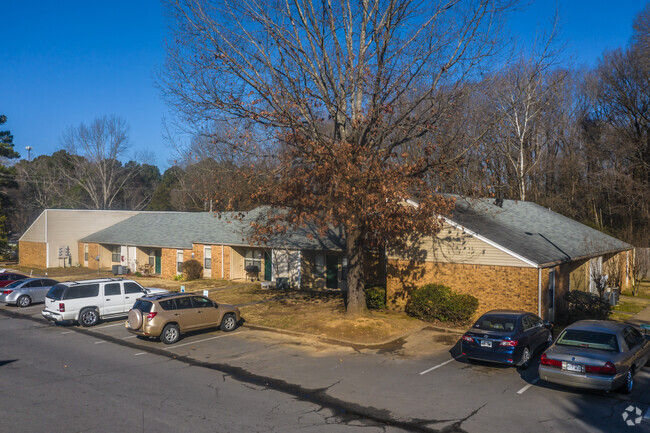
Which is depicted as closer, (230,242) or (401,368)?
(401,368)

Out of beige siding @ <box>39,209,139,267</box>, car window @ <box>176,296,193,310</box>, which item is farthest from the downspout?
beige siding @ <box>39,209,139,267</box>

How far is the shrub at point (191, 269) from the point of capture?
32.9 meters

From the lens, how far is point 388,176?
15789mm

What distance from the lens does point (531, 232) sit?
76.1 feet

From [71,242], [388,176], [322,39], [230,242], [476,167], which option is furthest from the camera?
[71,242]

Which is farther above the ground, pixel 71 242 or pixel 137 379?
pixel 71 242

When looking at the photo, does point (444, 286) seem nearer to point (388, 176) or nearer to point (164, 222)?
point (388, 176)

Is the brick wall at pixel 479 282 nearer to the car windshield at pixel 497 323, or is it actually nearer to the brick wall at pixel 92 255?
the car windshield at pixel 497 323

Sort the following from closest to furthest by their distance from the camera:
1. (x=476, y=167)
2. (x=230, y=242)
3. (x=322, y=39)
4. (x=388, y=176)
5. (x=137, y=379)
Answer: (x=137, y=379)
(x=388, y=176)
(x=322, y=39)
(x=230, y=242)
(x=476, y=167)

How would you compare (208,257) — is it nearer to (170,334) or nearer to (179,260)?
(179,260)

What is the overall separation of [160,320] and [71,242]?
32.2m

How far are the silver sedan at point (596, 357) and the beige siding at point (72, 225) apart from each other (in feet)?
137

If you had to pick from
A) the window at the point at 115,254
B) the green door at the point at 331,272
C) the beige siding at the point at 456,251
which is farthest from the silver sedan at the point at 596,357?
the window at the point at 115,254

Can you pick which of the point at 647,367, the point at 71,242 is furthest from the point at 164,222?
the point at 647,367
